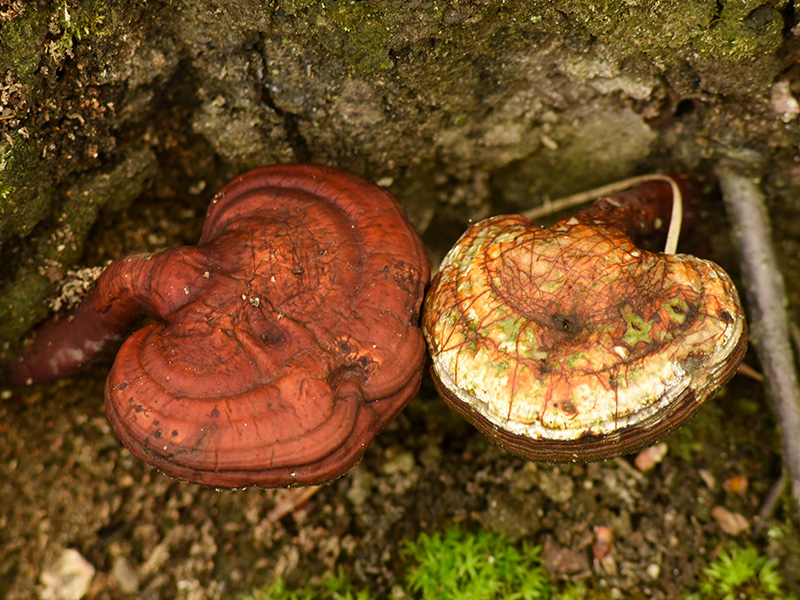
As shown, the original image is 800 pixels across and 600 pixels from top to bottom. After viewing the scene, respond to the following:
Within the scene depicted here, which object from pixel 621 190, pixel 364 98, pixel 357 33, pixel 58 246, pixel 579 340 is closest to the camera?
pixel 579 340

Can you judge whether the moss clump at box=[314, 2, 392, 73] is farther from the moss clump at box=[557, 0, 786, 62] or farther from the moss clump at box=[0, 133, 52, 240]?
the moss clump at box=[0, 133, 52, 240]

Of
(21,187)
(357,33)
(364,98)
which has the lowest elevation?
(21,187)

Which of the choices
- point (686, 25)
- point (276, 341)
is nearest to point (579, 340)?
point (276, 341)

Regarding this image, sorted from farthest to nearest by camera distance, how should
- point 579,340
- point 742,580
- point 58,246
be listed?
point 742,580 → point 58,246 → point 579,340

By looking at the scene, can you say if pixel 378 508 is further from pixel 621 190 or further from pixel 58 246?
pixel 621 190

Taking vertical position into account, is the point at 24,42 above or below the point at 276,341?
above

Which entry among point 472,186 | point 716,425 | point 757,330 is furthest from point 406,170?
point 716,425

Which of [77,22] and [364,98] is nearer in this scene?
[77,22]

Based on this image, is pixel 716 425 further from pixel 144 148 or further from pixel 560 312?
pixel 144 148
